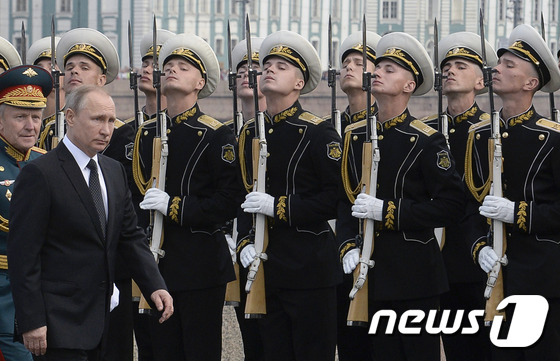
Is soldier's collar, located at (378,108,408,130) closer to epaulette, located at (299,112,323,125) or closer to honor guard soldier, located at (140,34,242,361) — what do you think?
epaulette, located at (299,112,323,125)

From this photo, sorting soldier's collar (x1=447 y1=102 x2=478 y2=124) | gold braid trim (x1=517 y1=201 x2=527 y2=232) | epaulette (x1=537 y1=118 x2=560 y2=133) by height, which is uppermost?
soldier's collar (x1=447 y1=102 x2=478 y2=124)

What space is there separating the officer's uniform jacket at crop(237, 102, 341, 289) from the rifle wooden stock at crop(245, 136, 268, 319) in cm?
5

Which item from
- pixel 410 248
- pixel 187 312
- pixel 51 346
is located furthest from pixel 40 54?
pixel 51 346

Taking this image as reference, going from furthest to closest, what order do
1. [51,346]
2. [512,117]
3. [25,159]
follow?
[512,117], [25,159], [51,346]

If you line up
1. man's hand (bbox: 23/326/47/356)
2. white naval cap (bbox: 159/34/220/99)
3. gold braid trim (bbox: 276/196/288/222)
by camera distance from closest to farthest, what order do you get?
man's hand (bbox: 23/326/47/356) < gold braid trim (bbox: 276/196/288/222) < white naval cap (bbox: 159/34/220/99)

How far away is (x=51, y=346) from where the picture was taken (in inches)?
262

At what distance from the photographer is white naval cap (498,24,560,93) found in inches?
327

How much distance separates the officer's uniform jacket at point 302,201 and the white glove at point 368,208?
298 millimetres

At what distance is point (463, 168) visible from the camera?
9.33 metres

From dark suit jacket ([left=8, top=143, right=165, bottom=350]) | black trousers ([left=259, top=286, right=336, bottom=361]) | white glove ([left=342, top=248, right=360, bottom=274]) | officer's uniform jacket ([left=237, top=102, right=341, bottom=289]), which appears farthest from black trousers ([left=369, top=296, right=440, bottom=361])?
dark suit jacket ([left=8, top=143, right=165, bottom=350])

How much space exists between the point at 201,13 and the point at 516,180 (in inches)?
3116

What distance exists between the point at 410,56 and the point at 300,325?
176cm

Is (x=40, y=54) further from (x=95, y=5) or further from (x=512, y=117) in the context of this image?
(x=95, y=5)

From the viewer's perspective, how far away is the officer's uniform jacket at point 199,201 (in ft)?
28.9
